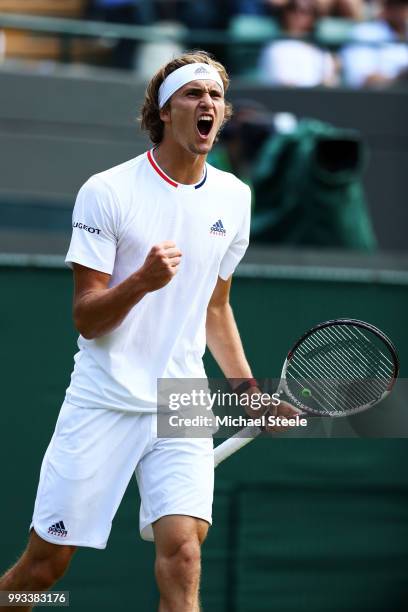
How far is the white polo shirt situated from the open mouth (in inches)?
8.3

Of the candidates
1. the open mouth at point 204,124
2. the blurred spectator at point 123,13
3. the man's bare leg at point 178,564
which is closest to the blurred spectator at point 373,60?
the blurred spectator at point 123,13

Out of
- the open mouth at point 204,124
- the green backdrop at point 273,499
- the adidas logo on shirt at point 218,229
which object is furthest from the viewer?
the green backdrop at point 273,499

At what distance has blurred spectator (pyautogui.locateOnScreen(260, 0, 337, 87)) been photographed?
7848 millimetres

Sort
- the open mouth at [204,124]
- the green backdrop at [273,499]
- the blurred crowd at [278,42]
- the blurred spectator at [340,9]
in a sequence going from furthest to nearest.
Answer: the blurred spectator at [340,9]
the blurred crowd at [278,42]
the green backdrop at [273,499]
the open mouth at [204,124]

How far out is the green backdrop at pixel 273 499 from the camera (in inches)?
232

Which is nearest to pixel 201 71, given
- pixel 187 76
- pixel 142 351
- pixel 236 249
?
pixel 187 76

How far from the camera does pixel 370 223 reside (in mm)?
7430

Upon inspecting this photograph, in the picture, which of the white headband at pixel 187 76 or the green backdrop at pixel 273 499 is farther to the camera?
the green backdrop at pixel 273 499

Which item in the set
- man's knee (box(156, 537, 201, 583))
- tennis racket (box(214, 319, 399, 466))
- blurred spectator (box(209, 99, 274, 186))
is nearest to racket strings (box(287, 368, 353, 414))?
tennis racket (box(214, 319, 399, 466))

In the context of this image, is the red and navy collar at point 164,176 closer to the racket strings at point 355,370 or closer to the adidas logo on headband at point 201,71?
the adidas logo on headband at point 201,71

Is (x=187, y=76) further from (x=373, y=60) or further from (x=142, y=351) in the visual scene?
(x=373, y=60)

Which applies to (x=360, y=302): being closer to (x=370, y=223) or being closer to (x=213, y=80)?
(x=370, y=223)

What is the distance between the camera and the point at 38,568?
13.3 ft
